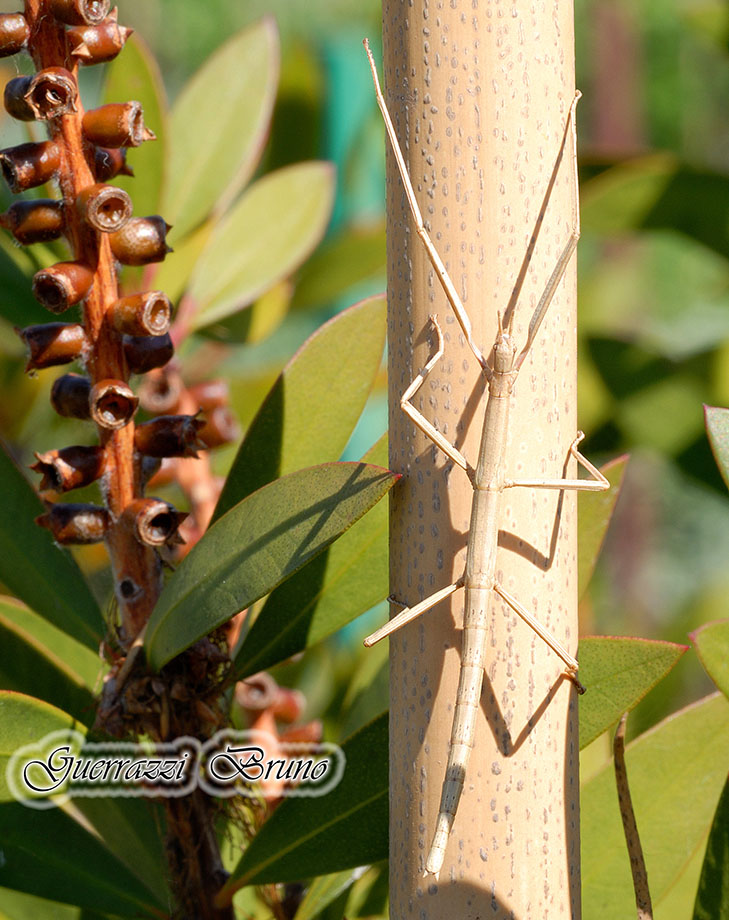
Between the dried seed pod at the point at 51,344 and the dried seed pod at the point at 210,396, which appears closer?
the dried seed pod at the point at 51,344

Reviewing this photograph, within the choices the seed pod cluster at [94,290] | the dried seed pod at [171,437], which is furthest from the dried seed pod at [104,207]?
the dried seed pod at [171,437]

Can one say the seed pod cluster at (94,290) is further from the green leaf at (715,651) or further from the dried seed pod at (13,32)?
the green leaf at (715,651)

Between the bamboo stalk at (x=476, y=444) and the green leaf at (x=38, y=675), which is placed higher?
the bamboo stalk at (x=476, y=444)

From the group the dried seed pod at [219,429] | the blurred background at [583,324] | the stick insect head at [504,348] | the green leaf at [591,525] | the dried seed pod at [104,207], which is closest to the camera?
the stick insect head at [504,348]

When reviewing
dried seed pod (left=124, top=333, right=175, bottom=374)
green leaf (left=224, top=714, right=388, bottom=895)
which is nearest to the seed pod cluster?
dried seed pod (left=124, top=333, right=175, bottom=374)

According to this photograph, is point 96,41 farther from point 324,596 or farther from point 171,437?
point 324,596

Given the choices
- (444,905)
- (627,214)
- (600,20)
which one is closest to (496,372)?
(444,905)

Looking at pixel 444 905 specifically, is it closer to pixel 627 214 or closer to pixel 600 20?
pixel 627 214
